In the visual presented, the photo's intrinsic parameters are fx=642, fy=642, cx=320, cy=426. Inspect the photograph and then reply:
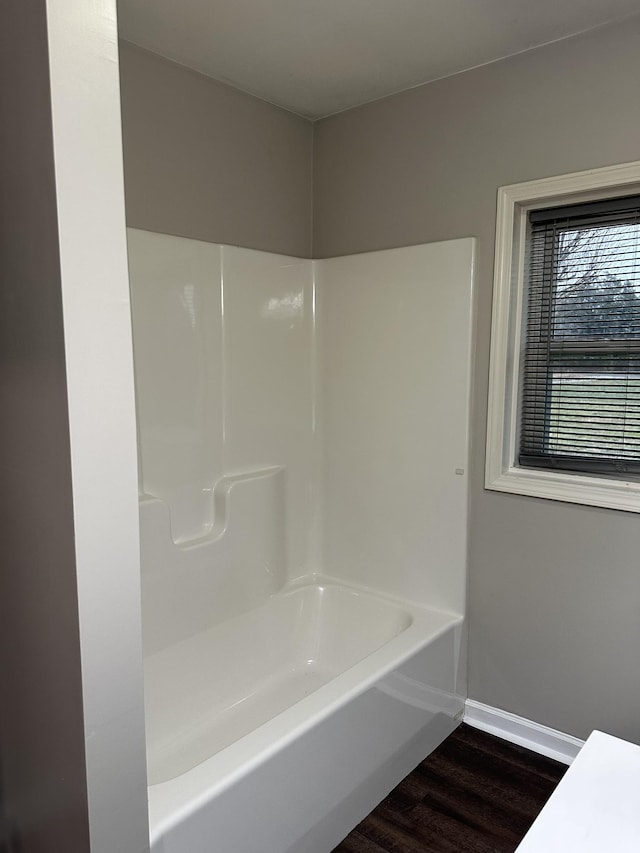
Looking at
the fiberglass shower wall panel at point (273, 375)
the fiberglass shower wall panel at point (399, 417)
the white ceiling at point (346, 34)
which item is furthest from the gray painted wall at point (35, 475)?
the fiberglass shower wall panel at point (399, 417)

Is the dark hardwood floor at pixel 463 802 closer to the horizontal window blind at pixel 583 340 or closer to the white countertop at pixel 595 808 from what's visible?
the white countertop at pixel 595 808

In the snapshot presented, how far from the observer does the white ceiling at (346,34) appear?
1.97 meters

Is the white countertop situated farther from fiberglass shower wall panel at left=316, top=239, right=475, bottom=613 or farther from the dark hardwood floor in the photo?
fiberglass shower wall panel at left=316, top=239, right=475, bottom=613

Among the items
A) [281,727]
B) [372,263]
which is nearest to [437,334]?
[372,263]

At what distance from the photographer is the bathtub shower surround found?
7.27 feet

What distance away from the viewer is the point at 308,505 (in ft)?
9.81

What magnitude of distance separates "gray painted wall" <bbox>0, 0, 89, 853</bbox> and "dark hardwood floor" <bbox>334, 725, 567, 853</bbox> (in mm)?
1064

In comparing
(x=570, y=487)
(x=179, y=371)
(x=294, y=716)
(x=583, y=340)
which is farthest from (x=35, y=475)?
(x=583, y=340)

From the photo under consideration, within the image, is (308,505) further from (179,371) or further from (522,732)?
(522,732)

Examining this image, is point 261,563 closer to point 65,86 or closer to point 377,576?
point 377,576

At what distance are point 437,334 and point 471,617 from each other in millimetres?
1152

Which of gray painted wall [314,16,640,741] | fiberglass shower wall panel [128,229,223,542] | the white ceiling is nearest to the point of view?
the white ceiling

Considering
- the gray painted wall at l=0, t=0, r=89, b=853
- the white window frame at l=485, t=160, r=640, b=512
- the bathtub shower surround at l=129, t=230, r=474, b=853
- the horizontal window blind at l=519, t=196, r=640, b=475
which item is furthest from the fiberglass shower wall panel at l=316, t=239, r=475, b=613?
the gray painted wall at l=0, t=0, r=89, b=853

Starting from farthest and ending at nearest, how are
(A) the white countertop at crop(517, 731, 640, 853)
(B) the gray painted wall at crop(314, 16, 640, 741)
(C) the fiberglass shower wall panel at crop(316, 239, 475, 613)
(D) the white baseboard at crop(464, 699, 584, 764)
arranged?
(C) the fiberglass shower wall panel at crop(316, 239, 475, 613)
(D) the white baseboard at crop(464, 699, 584, 764)
(B) the gray painted wall at crop(314, 16, 640, 741)
(A) the white countertop at crop(517, 731, 640, 853)
